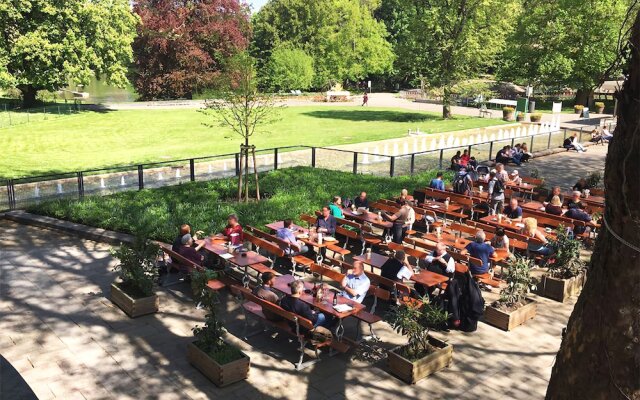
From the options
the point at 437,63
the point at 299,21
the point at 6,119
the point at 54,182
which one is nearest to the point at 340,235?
the point at 54,182

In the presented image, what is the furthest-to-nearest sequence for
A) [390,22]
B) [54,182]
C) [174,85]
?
[390,22] < [174,85] < [54,182]

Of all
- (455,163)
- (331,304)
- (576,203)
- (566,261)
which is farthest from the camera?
(455,163)

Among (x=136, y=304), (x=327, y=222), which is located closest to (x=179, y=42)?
(x=327, y=222)

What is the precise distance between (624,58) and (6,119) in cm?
4342

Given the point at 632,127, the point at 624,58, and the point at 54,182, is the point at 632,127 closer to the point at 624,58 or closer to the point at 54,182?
the point at 624,58

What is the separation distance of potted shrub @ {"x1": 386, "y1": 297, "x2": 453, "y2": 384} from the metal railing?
12.5 metres

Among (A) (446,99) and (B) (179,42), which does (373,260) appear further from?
(B) (179,42)

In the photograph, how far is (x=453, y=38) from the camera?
4228 cm

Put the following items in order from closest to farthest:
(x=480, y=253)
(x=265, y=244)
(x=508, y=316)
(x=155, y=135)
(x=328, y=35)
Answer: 1. (x=508, y=316)
2. (x=480, y=253)
3. (x=265, y=244)
4. (x=155, y=135)
5. (x=328, y=35)

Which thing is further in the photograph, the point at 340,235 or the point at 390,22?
the point at 390,22

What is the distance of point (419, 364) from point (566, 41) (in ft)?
182

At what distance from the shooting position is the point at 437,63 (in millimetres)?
43438

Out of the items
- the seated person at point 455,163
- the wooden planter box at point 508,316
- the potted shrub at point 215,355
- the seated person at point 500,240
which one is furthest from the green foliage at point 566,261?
the seated person at point 455,163

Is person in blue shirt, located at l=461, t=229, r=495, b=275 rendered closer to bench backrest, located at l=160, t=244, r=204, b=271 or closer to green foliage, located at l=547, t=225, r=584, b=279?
green foliage, located at l=547, t=225, r=584, b=279
